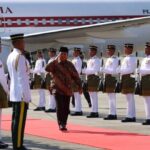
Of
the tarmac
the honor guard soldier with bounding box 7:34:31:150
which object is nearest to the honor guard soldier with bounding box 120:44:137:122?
the tarmac

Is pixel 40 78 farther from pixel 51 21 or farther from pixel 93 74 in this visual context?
pixel 51 21

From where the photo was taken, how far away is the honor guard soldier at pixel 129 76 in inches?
575

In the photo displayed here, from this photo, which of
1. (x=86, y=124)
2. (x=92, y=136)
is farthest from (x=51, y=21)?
(x=92, y=136)

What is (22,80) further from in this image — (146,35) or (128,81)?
(146,35)

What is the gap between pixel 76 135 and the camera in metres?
12.8

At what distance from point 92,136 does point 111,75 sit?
3.04 m

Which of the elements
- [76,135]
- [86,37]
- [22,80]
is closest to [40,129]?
[76,135]

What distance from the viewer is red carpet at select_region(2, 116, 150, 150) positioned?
37.8ft

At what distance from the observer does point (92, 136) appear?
12664 mm

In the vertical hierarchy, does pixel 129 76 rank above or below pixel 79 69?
below

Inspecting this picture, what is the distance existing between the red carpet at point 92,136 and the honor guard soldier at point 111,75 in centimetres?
150

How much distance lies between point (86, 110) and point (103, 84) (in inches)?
98.8

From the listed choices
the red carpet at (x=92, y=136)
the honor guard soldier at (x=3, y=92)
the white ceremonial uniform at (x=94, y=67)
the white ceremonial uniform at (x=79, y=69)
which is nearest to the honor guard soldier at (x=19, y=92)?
the honor guard soldier at (x=3, y=92)

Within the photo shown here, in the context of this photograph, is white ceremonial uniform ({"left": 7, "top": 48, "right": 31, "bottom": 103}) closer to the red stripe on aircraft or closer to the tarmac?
the tarmac
